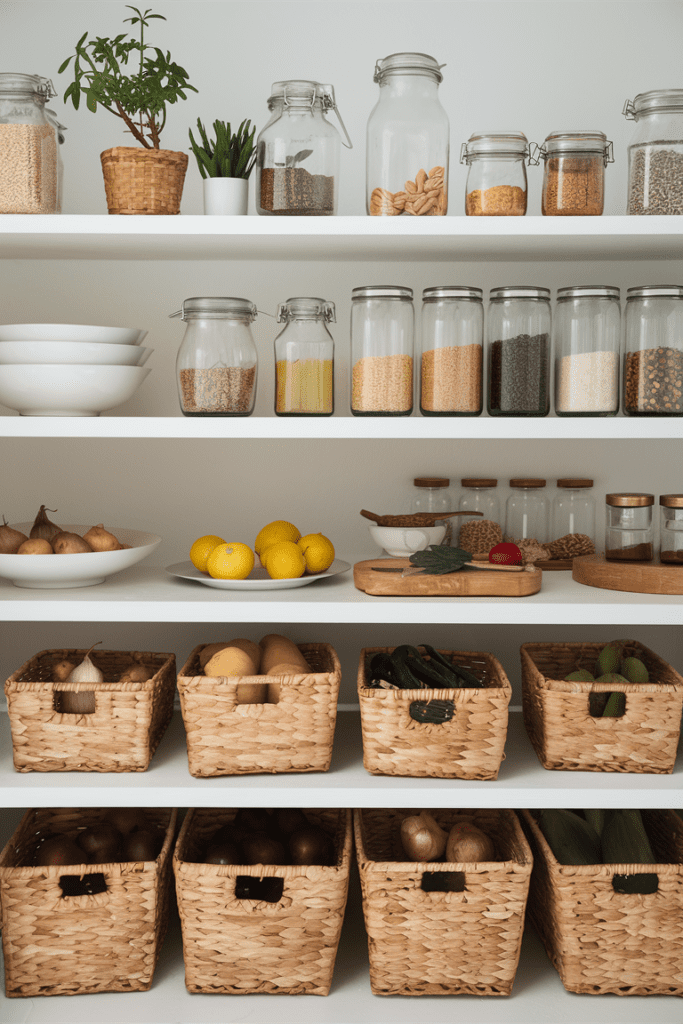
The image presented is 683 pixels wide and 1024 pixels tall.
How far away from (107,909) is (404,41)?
189 centimetres

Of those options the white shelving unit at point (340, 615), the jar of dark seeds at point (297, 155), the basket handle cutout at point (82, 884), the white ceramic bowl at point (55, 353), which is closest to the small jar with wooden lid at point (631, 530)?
the white shelving unit at point (340, 615)

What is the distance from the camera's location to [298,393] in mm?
1543

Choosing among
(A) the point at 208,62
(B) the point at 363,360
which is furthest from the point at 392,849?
(A) the point at 208,62

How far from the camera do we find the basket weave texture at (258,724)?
1.47m

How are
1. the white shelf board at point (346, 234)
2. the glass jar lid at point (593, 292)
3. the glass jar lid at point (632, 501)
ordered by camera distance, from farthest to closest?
the glass jar lid at point (632, 501), the glass jar lid at point (593, 292), the white shelf board at point (346, 234)

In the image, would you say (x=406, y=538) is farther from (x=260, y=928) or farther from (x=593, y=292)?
(x=260, y=928)

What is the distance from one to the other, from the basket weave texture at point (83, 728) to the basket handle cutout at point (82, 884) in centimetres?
21

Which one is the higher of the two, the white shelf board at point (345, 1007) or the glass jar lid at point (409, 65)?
the glass jar lid at point (409, 65)

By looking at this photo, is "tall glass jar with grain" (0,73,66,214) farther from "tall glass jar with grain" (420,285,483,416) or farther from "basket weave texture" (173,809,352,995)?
"basket weave texture" (173,809,352,995)

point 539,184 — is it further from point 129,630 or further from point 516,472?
point 129,630

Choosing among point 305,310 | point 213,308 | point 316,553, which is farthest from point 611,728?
point 213,308

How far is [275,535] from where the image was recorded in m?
1.71

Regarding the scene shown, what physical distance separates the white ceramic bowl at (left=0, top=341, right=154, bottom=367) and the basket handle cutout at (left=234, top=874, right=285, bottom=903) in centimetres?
99

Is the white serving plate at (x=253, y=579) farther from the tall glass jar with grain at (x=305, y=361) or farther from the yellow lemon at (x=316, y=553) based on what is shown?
the tall glass jar with grain at (x=305, y=361)
